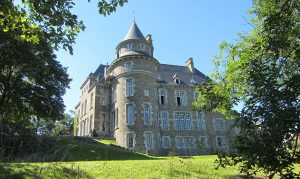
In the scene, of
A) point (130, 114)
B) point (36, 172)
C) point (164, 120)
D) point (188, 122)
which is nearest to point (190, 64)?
point (188, 122)

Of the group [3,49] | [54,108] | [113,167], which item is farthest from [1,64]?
[113,167]

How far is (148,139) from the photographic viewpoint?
103 feet

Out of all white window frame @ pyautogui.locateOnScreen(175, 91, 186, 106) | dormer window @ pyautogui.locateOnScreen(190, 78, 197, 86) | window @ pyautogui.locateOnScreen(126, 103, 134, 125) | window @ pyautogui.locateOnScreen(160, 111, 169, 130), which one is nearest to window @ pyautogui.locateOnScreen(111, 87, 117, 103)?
window @ pyautogui.locateOnScreen(126, 103, 134, 125)

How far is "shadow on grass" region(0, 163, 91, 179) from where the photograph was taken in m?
9.10

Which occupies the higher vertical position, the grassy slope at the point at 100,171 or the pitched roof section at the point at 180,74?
the pitched roof section at the point at 180,74

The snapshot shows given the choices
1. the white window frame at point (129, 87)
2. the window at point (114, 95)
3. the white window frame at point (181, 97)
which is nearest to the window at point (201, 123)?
the white window frame at point (181, 97)

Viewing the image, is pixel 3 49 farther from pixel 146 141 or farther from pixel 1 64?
pixel 146 141

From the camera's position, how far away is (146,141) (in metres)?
31.2

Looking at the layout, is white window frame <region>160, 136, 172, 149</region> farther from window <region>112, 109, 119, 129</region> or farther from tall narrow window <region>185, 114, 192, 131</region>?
window <region>112, 109, 119, 129</region>

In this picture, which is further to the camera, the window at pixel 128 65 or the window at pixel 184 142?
the window at pixel 184 142

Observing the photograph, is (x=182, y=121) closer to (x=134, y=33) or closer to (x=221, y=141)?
(x=221, y=141)

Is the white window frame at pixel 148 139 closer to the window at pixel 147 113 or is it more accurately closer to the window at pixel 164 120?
the window at pixel 147 113

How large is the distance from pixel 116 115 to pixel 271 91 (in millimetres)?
28974

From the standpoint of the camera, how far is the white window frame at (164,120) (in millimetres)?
36719
